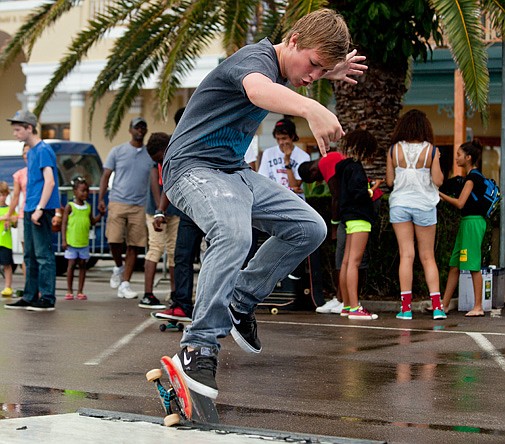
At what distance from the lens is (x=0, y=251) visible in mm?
13430

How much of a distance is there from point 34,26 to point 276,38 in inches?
138

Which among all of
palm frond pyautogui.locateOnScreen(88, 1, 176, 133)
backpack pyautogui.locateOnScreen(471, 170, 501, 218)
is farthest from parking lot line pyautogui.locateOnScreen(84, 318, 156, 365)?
palm frond pyautogui.locateOnScreen(88, 1, 176, 133)

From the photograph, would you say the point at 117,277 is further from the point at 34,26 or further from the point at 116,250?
the point at 34,26

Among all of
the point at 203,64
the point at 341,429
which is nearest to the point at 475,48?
the point at 341,429

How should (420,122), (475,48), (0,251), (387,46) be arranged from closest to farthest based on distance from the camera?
(420,122) < (475,48) < (387,46) < (0,251)

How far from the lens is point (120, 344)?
325 inches

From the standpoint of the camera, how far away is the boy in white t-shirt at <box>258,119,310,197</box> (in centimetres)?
1155

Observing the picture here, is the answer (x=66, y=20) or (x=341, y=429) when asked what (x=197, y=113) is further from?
(x=66, y=20)

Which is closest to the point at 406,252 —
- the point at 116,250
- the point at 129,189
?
the point at 129,189

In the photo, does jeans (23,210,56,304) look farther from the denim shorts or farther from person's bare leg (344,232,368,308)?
the denim shorts

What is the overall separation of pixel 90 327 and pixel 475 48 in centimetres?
495

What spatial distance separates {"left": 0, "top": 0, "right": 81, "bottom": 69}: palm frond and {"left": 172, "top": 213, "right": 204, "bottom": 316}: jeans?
6.04 meters

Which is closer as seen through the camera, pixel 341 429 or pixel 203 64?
pixel 341 429

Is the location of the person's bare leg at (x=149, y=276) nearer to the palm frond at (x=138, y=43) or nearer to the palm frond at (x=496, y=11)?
the palm frond at (x=138, y=43)
